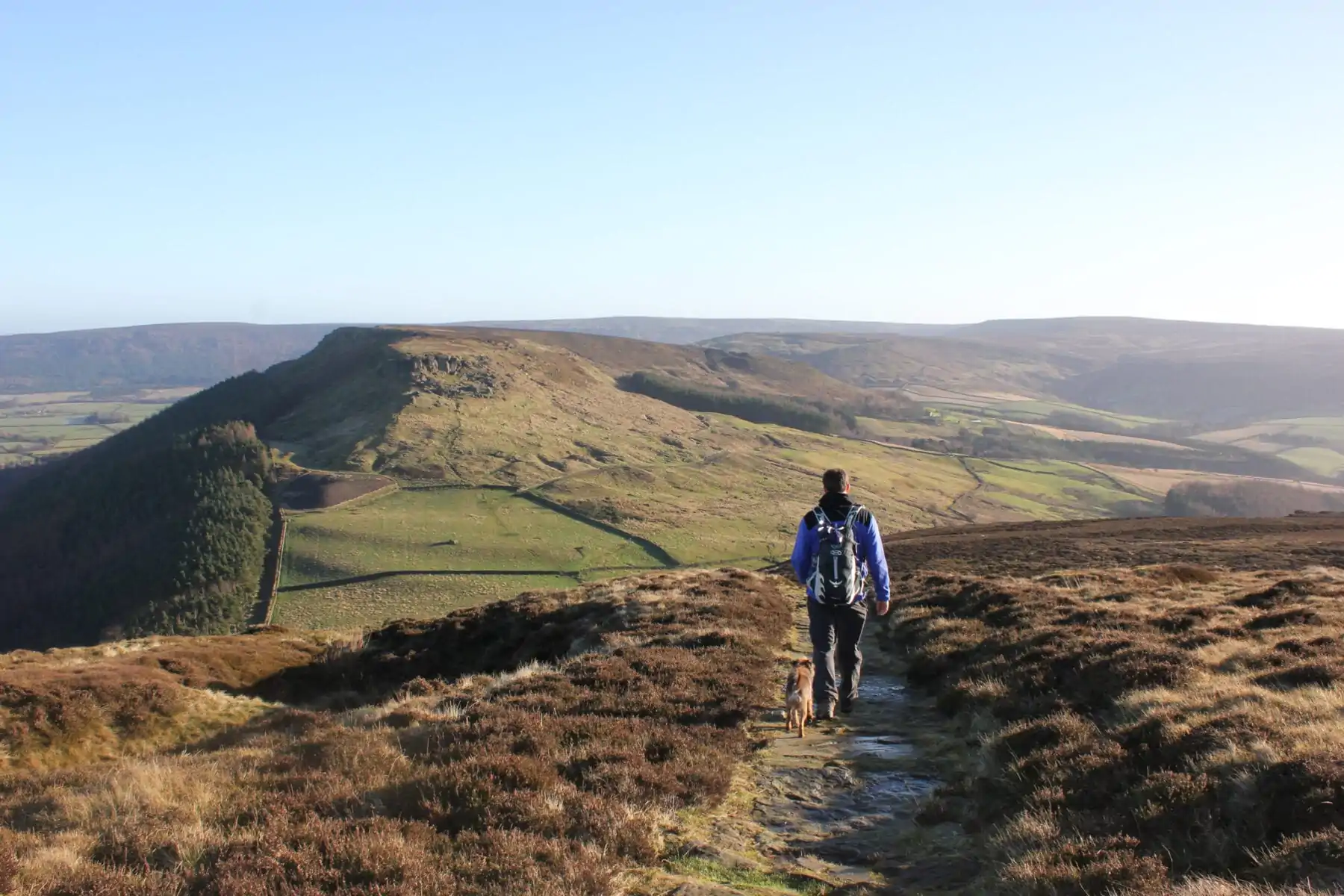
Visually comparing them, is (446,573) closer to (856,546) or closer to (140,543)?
(140,543)

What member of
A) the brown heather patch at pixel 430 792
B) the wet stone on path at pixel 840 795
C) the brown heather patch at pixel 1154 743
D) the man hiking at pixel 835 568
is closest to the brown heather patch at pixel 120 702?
the brown heather patch at pixel 430 792

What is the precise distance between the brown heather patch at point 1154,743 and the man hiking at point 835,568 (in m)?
1.73

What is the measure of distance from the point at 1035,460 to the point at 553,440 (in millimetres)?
99758

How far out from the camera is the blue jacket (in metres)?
10.8

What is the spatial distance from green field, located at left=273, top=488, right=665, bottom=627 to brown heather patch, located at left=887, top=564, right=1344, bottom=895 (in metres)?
60.0

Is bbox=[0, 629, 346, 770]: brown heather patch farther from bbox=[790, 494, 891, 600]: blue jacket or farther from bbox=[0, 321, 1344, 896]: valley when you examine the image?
bbox=[790, 494, 891, 600]: blue jacket

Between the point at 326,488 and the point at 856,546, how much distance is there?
10331 cm

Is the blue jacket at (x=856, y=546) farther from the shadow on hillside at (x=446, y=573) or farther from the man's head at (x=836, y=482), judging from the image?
the shadow on hillside at (x=446, y=573)

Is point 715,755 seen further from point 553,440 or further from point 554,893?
point 553,440

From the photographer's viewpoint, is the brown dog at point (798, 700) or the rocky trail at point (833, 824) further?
the brown dog at point (798, 700)

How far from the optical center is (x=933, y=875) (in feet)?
21.3

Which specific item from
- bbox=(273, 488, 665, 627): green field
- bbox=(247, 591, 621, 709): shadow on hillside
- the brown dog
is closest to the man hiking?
the brown dog

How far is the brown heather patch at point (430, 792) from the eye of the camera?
589 centimetres

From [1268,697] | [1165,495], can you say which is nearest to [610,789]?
[1268,697]
